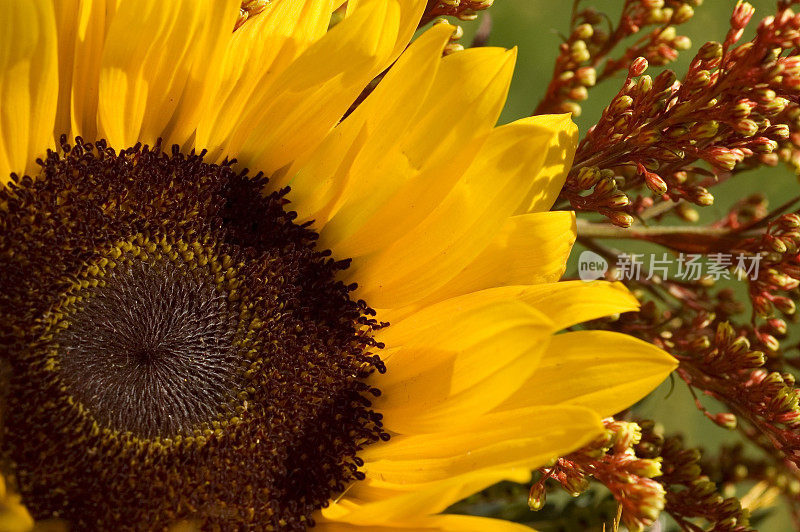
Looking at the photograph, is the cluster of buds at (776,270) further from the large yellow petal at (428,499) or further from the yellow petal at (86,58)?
the yellow petal at (86,58)

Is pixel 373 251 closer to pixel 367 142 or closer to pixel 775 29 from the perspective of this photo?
pixel 367 142

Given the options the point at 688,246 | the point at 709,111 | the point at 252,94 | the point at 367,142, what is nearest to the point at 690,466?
the point at 688,246

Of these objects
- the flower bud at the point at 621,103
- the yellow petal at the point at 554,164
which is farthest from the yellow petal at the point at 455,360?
the flower bud at the point at 621,103

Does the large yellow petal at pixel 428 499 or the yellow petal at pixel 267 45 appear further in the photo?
the yellow petal at pixel 267 45

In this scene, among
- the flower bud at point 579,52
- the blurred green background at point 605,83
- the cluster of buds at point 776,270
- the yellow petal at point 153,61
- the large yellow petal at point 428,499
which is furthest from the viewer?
the blurred green background at point 605,83

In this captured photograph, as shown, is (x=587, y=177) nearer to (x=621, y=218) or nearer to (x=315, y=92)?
(x=621, y=218)

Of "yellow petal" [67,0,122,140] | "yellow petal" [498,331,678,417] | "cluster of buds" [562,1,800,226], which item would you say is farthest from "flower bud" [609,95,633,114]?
"yellow petal" [67,0,122,140]
